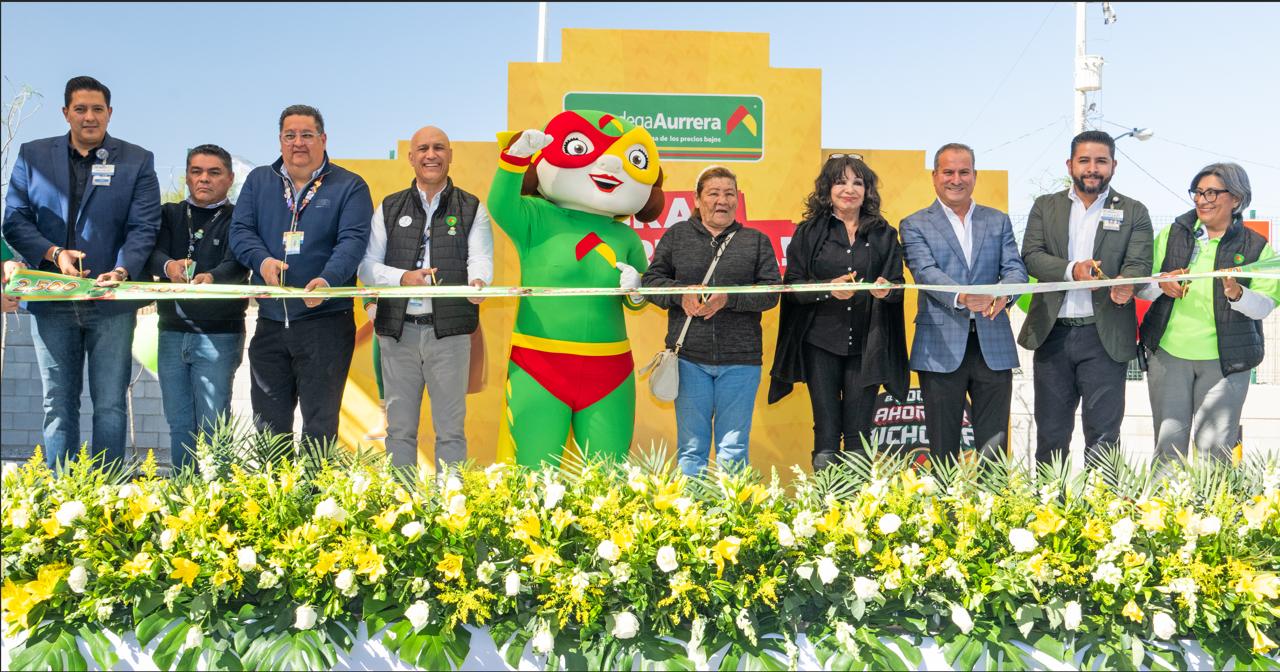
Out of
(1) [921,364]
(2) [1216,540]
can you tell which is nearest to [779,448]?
(1) [921,364]

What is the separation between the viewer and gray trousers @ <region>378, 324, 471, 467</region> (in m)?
4.45

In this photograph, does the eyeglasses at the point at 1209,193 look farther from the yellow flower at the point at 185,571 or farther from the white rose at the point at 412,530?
the yellow flower at the point at 185,571

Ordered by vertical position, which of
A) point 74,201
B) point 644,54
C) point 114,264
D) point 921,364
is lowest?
point 921,364

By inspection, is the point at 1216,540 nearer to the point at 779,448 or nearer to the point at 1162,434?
the point at 1162,434

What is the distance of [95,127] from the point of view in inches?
169

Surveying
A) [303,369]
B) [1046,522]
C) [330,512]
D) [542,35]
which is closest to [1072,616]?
[1046,522]

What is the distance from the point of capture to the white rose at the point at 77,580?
9.25 ft

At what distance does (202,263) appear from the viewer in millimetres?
4586

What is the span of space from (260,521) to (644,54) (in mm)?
4075

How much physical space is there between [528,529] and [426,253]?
1.99m

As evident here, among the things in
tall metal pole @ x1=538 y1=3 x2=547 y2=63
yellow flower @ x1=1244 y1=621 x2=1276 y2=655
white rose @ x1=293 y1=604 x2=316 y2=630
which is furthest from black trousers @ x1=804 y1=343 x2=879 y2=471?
tall metal pole @ x1=538 y1=3 x2=547 y2=63

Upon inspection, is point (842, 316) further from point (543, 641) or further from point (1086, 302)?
point (543, 641)

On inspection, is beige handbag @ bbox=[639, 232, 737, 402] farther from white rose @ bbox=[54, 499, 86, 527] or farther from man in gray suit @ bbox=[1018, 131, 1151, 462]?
white rose @ bbox=[54, 499, 86, 527]

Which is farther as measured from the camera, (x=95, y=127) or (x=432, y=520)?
(x=95, y=127)
